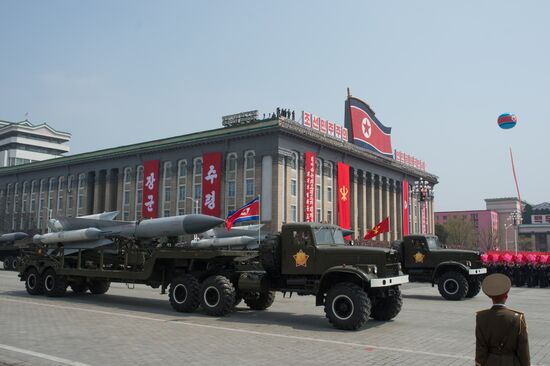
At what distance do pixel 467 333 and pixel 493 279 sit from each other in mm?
7072

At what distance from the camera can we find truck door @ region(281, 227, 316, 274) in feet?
40.2

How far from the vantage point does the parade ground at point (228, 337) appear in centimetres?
801

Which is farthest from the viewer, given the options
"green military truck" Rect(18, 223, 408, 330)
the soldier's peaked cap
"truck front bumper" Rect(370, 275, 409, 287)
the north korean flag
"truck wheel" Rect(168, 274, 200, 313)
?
the north korean flag

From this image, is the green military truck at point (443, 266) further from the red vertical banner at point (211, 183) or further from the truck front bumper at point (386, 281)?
the red vertical banner at point (211, 183)

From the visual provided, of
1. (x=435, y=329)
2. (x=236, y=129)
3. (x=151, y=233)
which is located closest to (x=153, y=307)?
(x=151, y=233)

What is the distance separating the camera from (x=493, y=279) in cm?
443

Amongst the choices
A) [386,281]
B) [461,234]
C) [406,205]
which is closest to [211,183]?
[406,205]

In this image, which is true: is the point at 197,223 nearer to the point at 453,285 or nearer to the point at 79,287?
the point at 79,287

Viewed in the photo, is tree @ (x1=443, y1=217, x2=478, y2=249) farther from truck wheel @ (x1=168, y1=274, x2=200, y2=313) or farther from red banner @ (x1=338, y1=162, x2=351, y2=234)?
truck wheel @ (x1=168, y1=274, x2=200, y2=313)

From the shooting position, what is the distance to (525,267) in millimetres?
26719

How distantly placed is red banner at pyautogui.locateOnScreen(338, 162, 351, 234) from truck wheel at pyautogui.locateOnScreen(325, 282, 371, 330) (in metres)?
49.7

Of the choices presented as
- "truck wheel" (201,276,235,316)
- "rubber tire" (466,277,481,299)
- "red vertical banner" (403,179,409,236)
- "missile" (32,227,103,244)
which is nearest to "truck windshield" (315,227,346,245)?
"truck wheel" (201,276,235,316)

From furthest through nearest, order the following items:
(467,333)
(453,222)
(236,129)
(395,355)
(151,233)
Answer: (453,222) < (236,129) < (151,233) < (467,333) < (395,355)

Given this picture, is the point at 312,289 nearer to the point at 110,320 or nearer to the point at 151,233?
the point at 110,320
